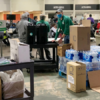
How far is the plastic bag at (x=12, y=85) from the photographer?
2490 mm

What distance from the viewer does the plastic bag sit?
8.17 feet

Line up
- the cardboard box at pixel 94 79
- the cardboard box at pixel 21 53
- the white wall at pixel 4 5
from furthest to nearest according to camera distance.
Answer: the white wall at pixel 4 5 < the cardboard box at pixel 94 79 < the cardboard box at pixel 21 53

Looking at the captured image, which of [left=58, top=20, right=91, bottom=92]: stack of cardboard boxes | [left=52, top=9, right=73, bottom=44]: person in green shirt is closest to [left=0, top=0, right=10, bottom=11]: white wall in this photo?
[left=52, top=9, right=73, bottom=44]: person in green shirt

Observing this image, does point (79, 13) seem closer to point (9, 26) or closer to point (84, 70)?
point (9, 26)

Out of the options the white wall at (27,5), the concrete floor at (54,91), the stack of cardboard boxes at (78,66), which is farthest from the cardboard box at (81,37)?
the white wall at (27,5)

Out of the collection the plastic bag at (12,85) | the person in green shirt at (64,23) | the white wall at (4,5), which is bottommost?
the plastic bag at (12,85)

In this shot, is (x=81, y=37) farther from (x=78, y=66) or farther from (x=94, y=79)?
(x=94, y=79)

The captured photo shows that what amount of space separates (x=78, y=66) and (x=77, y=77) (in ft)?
0.69

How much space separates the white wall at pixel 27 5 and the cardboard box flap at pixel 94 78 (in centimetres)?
1029

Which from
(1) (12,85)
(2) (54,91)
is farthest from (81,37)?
(1) (12,85)

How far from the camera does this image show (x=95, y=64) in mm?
3762

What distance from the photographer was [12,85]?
2514 millimetres

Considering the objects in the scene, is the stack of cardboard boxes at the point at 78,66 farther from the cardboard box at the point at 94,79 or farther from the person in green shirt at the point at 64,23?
the person in green shirt at the point at 64,23

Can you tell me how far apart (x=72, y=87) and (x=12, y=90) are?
4.46 feet
